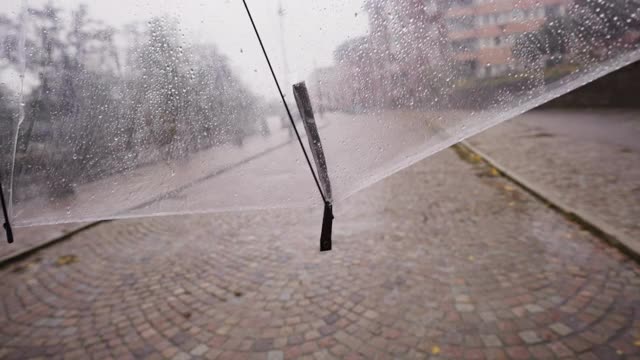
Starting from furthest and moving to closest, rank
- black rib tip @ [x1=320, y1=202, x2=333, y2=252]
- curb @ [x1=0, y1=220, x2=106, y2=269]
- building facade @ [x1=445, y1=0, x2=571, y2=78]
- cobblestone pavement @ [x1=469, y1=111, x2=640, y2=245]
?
cobblestone pavement @ [x1=469, y1=111, x2=640, y2=245] → curb @ [x1=0, y1=220, x2=106, y2=269] → black rib tip @ [x1=320, y1=202, x2=333, y2=252] → building facade @ [x1=445, y1=0, x2=571, y2=78]

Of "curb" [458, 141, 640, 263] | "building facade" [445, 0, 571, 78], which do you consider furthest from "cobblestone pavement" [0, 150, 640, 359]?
"building facade" [445, 0, 571, 78]

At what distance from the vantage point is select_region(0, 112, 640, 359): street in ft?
10.3

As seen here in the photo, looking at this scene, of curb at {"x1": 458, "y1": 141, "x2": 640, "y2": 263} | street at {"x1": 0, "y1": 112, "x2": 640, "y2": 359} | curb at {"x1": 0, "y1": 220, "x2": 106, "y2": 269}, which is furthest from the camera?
curb at {"x1": 0, "y1": 220, "x2": 106, "y2": 269}

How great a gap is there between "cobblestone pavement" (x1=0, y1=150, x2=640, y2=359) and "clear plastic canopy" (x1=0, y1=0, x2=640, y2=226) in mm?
1878

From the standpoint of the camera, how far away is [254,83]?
5.39 feet

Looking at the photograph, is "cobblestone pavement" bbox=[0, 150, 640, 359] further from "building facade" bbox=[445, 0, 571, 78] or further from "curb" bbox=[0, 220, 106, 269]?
"building facade" bbox=[445, 0, 571, 78]

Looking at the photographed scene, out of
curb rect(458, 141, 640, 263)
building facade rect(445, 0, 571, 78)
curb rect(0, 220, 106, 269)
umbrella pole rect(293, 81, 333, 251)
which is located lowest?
curb rect(458, 141, 640, 263)

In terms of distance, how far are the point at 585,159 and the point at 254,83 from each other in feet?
31.7

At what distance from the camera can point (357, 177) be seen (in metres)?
1.81

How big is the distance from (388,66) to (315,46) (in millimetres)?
315

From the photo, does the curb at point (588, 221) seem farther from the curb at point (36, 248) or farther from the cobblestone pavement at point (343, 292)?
the curb at point (36, 248)

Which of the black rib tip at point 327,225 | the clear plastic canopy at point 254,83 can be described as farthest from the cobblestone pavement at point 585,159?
the black rib tip at point 327,225

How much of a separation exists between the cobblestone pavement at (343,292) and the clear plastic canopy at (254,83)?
188cm

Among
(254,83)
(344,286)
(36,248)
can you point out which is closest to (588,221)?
(344,286)
